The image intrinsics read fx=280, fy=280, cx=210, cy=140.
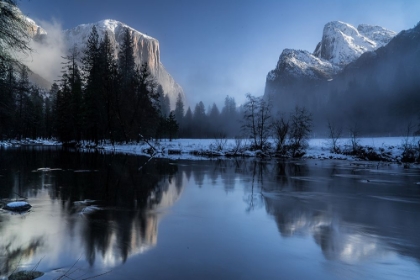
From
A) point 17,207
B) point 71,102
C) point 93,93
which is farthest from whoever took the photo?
point 71,102

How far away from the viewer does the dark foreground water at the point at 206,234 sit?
4.62 meters

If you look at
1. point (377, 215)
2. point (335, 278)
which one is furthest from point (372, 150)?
point (335, 278)

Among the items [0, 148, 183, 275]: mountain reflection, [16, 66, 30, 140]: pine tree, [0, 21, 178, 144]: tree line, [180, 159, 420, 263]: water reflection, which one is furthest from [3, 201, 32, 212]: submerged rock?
[0, 21, 178, 144]: tree line

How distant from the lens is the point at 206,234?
6375 mm

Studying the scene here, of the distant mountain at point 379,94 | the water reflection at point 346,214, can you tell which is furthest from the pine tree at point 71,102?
the distant mountain at point 379,94

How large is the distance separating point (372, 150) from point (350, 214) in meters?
30.9

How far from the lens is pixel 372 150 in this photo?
34938 millimetres

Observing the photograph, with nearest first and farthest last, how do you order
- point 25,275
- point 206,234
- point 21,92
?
point 25,275 → point 206,234 → point 21,92

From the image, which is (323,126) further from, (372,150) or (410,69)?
(372,150)

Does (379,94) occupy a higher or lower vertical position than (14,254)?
higher

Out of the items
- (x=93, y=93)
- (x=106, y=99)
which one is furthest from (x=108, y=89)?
(x=93, y=93)

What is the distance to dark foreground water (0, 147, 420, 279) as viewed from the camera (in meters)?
4.62

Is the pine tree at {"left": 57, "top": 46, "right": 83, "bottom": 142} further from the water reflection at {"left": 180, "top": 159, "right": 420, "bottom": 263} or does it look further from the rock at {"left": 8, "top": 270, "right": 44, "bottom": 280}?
the rock at {"left": 8, "top": 270, "right": 44, "bottom": 280}

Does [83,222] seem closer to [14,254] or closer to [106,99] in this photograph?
[14,254]
